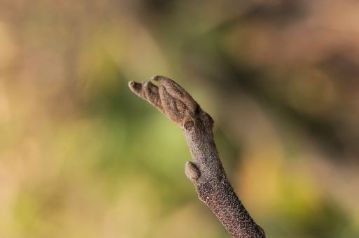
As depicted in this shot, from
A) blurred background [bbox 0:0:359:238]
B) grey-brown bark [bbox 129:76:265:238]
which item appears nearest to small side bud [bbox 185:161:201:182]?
grey-brown bark [bbox 129:76:265:238]

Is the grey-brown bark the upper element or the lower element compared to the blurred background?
lower

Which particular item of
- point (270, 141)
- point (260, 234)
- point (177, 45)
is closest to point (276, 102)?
point (270, 141)

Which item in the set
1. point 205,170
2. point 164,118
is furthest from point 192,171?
point 164,118

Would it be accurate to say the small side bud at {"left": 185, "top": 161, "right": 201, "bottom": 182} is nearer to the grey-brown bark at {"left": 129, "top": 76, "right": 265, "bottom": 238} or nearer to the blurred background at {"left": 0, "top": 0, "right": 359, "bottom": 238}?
the grey-brown bark at {"left": 129, "top": 76, "right": 265, "bottom": 238}

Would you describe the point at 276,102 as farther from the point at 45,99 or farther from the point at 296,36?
the point at 45,99

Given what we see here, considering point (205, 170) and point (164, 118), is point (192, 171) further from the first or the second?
point (164, 118)

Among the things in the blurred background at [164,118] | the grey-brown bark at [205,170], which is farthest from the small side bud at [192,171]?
the blurred background at [164,118]

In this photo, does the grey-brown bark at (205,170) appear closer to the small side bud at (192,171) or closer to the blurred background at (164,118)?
the small side bud at (192,171)

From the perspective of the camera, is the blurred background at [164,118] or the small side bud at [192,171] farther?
the blurred background at [164,118]
